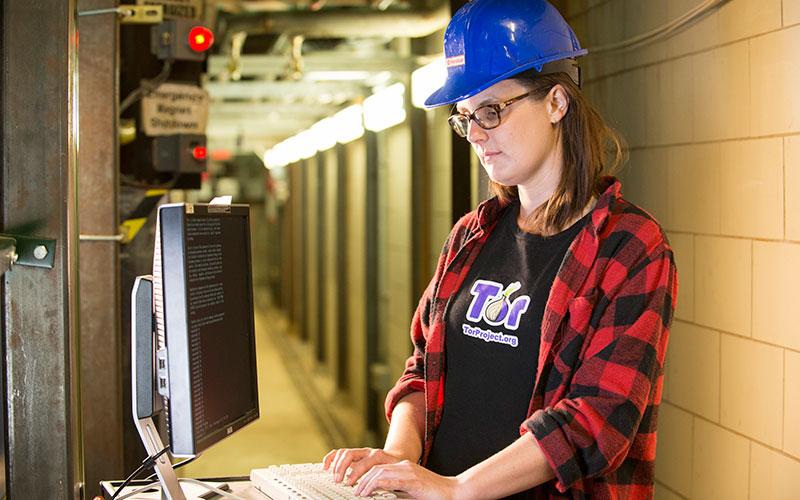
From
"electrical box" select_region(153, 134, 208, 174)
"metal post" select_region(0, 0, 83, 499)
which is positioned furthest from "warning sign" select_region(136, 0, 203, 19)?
"metal post" select_region(0, 0, 83, 499)

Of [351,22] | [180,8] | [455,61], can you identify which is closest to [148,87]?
[180,8]

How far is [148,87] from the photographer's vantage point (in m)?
3.56

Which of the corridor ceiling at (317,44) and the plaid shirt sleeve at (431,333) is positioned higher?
the corridor ceiling at (317,44)

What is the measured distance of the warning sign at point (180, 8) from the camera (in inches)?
143

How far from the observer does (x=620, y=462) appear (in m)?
1.49

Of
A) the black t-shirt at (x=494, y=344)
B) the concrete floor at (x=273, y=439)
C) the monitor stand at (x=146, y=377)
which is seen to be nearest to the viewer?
the monitor stand at (x=146, y=377)

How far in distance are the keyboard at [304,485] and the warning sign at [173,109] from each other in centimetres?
235

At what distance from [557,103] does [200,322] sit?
0.86m

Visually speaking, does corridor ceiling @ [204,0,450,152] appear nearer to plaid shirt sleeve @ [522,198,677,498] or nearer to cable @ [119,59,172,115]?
cable @ [119,59,172,115]

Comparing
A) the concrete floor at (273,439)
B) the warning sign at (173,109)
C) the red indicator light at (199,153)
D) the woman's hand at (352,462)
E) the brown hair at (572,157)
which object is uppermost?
the warning sign at (173,109)

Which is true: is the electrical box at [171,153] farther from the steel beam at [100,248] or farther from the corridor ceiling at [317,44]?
the corridor ceiling at [317,44]

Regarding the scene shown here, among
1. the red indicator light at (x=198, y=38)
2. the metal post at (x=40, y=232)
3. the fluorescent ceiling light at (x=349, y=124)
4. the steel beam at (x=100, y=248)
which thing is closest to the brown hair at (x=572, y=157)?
the metal post at (x=40, y=232)

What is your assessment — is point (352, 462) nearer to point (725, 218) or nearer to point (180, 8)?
point (725, 218)

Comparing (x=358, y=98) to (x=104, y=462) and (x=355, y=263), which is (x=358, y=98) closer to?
(x=355, y=263)
